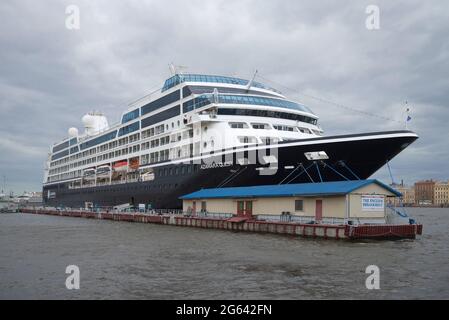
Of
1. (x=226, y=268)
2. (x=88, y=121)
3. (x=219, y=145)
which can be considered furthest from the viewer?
(x=88, y=121)

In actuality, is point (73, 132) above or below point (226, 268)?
above

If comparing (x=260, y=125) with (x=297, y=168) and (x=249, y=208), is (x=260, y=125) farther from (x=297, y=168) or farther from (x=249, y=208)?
(x=249, y=208)

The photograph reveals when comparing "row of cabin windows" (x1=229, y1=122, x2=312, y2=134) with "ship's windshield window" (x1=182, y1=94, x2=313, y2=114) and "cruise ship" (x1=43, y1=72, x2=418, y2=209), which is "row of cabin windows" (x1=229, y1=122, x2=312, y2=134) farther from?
"ship's windshield window" (x1=182, y1=94, x2=313, y2=114)

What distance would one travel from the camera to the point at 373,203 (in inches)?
1304

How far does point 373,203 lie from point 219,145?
1504 cm

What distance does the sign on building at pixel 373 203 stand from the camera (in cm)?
3256

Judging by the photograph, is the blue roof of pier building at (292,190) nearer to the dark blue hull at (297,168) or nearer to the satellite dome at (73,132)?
the dark blue hull at (297,168)

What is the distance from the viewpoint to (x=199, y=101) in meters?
46.8

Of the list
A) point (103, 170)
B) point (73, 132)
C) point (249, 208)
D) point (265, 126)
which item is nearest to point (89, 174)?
point (103, 170)

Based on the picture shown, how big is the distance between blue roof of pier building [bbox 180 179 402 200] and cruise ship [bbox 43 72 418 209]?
105cm

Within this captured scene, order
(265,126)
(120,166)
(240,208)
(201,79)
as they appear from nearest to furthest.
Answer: (240,208)
(265,126)
(201,79)
(120,166)

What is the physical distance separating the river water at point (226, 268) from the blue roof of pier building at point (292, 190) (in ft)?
11.9
